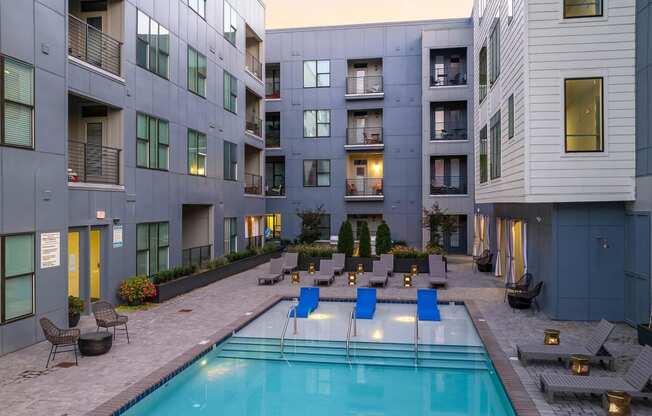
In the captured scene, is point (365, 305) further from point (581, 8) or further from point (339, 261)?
point (581, 8)

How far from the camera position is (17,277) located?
10984mm

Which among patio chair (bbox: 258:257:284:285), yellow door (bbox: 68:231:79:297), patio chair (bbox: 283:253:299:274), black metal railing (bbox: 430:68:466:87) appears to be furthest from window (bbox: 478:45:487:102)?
yellow door (bbox: 68:231:79:297)

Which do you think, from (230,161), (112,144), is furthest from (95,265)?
(230,161)

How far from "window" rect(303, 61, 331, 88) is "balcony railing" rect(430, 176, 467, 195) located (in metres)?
10.2

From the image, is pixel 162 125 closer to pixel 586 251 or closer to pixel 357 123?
pixel 586 251

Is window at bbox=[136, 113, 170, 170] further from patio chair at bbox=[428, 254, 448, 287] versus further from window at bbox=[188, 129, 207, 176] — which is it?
patio chair at bbox=[428, 254, 448, 287]

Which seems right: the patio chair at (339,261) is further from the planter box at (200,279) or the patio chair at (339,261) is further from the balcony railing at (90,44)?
the balcony railing at (90,44)

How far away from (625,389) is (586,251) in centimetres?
619

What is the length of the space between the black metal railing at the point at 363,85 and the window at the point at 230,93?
1044 centimetres

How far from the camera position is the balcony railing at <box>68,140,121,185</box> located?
1512 centimetres

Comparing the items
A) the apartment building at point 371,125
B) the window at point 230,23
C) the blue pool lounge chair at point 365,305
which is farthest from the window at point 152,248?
the apartment building at point 371,125

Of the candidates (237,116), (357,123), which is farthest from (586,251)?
(357,123)

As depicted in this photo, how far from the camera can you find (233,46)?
25750mm

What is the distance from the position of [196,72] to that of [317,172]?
14.5 metres
